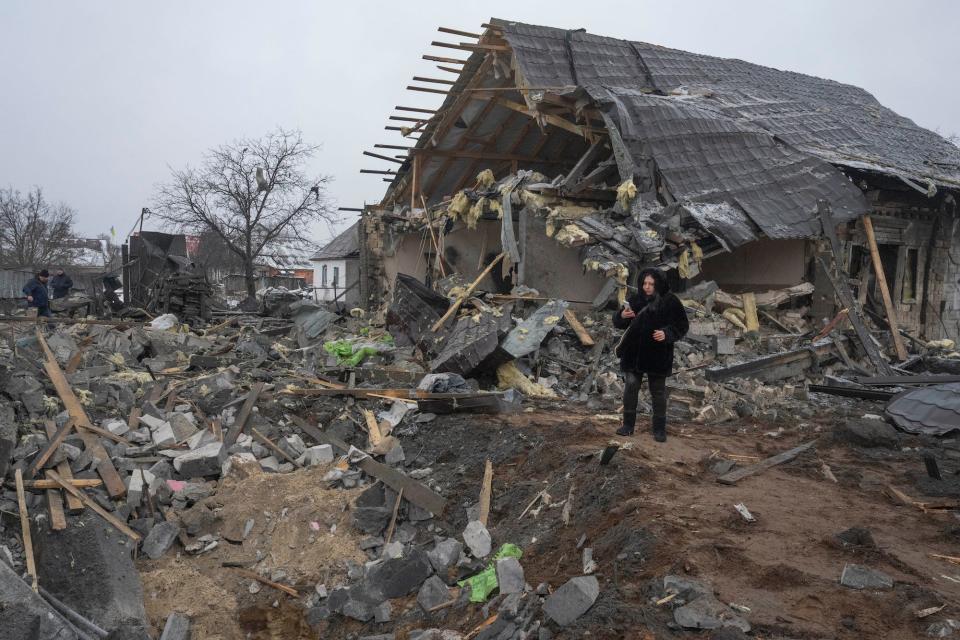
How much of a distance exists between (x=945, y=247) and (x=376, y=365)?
13088 millimetres

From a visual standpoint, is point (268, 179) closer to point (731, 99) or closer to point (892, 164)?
point (731, 99)

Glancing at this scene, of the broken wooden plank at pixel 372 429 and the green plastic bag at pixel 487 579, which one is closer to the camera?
the green plastic bag at pixel 487 579

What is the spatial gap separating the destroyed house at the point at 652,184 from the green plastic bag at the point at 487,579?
20.8 ft

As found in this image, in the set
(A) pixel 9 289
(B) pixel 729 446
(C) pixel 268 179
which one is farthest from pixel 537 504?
(A) pixel 9 289

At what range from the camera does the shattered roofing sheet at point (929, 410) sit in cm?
681

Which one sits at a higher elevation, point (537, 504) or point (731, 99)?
point (731, 99)

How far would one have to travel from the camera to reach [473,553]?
192 inches

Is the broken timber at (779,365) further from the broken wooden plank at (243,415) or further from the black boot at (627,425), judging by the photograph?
the broken wooden plank at (243,415)

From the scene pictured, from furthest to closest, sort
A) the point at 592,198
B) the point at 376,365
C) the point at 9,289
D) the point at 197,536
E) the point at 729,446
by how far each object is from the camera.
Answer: the point at 9,289 < the point at 592,198 < the point at 376,365 < the point at 729,446 < the point at 197,536

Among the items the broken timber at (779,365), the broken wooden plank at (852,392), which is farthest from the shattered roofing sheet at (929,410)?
the broken timber at (779,365)

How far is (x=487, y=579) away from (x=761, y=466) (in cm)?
256

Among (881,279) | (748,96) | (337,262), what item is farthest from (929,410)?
(337,262)

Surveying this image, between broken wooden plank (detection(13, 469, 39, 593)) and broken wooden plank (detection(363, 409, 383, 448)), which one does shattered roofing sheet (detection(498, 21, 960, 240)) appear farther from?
broken wooden plank (detection(13, 469, 39, 593))

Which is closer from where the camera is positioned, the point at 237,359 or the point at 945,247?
the point at 237,359
